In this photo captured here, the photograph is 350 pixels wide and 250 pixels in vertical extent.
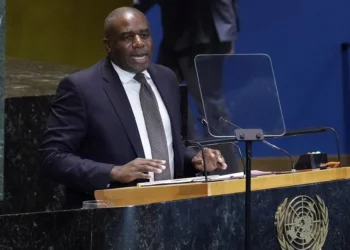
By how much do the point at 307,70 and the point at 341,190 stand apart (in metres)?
3.28

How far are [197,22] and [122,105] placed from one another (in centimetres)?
310

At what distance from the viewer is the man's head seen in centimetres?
451

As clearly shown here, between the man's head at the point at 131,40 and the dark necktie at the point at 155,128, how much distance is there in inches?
4.7

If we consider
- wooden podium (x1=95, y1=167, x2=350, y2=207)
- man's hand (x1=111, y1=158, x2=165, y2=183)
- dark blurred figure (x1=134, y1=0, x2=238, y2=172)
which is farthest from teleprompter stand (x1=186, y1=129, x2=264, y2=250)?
dark blurred figure (x1=134, y1=0, x2=238, y2=172)

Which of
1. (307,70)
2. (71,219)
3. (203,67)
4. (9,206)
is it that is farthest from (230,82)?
(307,70)

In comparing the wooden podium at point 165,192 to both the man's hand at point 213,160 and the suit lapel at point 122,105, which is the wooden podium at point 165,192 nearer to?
the man's hand at point 213,160

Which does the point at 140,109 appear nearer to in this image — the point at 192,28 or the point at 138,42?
the point at 138,42

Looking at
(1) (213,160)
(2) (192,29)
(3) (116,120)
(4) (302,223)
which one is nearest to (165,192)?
(1) (213,160)

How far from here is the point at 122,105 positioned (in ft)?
14.5

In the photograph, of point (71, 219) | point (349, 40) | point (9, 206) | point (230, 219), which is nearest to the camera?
point (71, 219)

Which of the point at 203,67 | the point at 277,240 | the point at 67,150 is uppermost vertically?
the point at 203,67

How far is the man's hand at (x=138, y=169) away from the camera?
3852mm

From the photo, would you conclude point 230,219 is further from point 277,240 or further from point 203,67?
point 203,67

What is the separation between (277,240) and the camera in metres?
3.94
